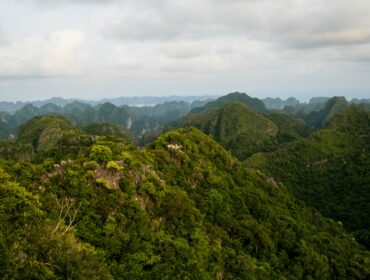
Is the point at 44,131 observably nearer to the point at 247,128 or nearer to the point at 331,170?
the point at 331,170

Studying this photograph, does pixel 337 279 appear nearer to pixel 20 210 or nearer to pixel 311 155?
pixel 20 210

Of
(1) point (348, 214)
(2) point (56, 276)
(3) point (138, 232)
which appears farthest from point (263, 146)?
(2) point (56, 276)

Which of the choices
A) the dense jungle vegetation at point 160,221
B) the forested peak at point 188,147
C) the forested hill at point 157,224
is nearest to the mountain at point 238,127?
the dense jungle vegetation at point 160,221

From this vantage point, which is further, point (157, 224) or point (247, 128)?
point (247, 128)

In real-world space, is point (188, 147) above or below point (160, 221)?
above

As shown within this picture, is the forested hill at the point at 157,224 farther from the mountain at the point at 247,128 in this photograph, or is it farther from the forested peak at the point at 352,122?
the mountain at the point at 247,128

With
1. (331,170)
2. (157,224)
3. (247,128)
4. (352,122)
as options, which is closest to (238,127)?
(247,128)
